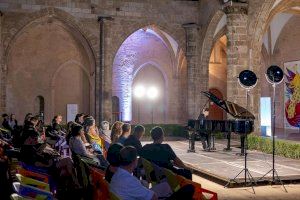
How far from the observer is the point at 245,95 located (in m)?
14.0

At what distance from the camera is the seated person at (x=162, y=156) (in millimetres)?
5598

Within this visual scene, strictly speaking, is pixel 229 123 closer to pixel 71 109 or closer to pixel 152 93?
pixel 152 93

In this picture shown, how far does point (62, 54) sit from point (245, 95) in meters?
11.8

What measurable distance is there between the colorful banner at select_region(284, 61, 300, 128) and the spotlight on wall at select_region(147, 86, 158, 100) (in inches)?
294

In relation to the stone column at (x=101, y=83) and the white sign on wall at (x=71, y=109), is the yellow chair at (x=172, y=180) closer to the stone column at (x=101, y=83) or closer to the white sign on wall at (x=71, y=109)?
the stone column at (x=101, y=83)

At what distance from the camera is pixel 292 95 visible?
2041cm

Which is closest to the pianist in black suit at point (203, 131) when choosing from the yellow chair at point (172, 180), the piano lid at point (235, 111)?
the piano lid at point (235, 111)

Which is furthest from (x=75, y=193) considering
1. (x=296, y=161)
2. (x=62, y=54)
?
(x=62, y=54)

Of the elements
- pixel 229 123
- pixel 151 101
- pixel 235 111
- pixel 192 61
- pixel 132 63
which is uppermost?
pixel 132 63

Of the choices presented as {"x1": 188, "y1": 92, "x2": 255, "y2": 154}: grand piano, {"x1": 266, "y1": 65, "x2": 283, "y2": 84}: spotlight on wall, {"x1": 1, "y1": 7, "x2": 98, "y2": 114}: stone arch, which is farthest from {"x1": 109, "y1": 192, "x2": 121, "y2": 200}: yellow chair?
{"x1": 1, "y1": 7, "x2": 98, "y2": 114}: stone arch

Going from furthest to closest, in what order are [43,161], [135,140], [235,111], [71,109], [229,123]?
[71,109] → [229,123] → [235,111] → [135,140] → [43,161]

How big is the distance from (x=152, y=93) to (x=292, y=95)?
7.86 meters

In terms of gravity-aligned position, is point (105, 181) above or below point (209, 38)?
below

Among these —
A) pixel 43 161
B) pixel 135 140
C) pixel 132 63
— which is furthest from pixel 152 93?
pixel 43 161
